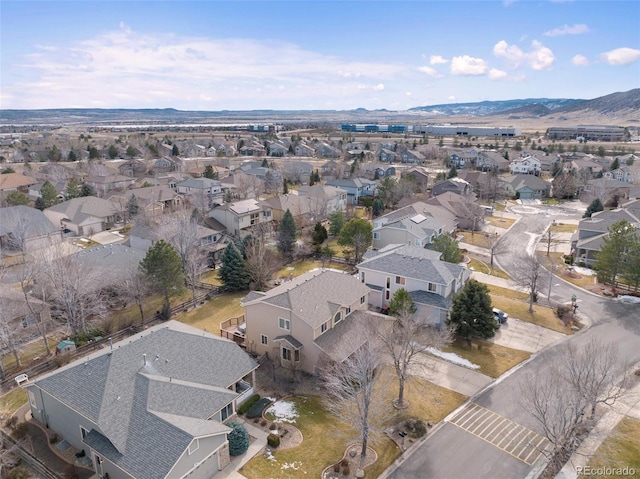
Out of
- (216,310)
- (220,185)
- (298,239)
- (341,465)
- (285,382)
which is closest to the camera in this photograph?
(341,465)

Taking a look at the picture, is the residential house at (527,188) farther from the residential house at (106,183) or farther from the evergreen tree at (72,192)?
the evergreen tree at (72,192)

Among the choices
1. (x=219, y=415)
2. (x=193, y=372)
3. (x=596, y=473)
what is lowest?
(x=596, y=473)

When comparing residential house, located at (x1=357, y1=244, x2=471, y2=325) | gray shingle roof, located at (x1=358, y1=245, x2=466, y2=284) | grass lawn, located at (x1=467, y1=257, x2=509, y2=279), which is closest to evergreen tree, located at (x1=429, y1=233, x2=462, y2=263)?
residential house, located at (x1=357, y1=244, x2=471, y2=325)

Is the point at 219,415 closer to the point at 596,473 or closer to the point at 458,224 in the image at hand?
the point at 596,473

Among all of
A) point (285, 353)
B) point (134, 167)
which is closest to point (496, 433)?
point (285, 353)

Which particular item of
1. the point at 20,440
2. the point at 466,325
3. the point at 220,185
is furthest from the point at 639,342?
the point at 220,185

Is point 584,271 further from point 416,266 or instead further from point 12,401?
point 12,401
